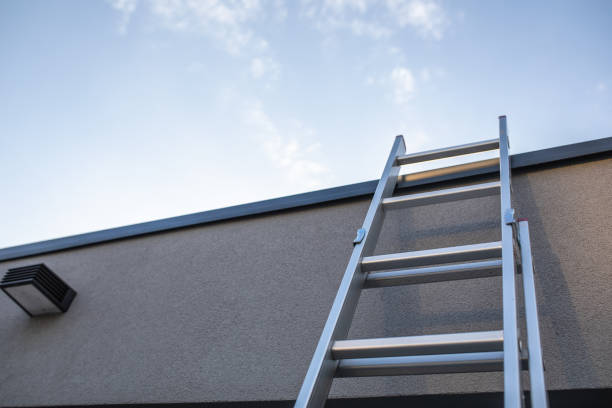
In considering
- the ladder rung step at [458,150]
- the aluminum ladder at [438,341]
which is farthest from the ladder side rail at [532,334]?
the ladder rung step at [458,150]

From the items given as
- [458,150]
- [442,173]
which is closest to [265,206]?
[442,173]

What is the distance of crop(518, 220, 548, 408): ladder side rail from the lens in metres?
0.90

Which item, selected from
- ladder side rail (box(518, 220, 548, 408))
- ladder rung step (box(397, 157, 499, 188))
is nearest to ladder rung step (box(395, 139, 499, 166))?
ladder rung step (box(397, 157, 499, 188))

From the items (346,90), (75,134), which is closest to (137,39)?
(75,134)

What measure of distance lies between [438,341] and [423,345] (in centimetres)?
4

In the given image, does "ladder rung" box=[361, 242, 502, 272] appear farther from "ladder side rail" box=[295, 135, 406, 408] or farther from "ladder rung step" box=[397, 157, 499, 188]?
"ladder rung step" box=[397, 157, 499, 188]

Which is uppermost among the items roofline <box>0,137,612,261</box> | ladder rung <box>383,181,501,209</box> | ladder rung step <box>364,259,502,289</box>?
roofline <box>0,137,612,261</box>

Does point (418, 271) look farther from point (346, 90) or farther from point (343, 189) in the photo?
point (346, 90)

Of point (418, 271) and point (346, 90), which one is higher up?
point (346, 90)

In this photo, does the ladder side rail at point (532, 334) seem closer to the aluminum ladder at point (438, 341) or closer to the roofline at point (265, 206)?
the aluminum ladder at point (438, 341)

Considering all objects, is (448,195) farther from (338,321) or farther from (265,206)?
(265,206)

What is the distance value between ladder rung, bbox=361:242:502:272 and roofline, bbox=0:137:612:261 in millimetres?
1029

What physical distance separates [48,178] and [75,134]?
1089mm

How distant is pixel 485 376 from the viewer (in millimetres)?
1556
